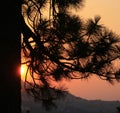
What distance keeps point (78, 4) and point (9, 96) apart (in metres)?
1.46

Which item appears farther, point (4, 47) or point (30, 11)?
point (30, 11)

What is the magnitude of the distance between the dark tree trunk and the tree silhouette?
21.8 inches

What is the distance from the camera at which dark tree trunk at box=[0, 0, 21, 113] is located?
363 cm

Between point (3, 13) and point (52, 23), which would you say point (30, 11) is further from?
point (3, 13)

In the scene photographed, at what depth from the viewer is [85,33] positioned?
4.80 m

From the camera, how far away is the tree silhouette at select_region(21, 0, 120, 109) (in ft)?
14.9

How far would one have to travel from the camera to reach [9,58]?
3678 millimetres

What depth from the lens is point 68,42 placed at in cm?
486

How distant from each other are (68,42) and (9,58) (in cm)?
128

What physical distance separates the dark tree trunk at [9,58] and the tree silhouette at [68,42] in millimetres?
553

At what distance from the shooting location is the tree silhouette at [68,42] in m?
4.53

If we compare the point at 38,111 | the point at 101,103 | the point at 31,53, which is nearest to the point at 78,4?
the point at 31,53

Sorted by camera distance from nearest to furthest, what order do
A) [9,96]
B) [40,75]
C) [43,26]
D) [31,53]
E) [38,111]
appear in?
[9,96], [43,26], [31,53], [40,75], [38,111]

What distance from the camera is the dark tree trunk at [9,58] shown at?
143 inches
